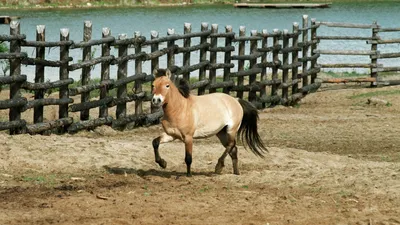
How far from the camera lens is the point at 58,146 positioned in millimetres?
12031

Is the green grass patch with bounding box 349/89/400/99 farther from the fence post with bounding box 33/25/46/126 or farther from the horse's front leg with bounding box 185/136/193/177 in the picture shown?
the horse's front leg with bounding box 185/136/193/177

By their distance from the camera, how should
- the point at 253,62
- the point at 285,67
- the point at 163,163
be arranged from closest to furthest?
the point at 163,163
the point at 253,62
the point at 285,67

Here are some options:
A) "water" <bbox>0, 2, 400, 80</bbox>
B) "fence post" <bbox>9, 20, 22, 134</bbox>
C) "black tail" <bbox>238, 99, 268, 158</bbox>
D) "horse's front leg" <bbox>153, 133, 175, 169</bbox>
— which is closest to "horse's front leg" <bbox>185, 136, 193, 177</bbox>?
"horse's front leg" <bbox>153, 133, 175, 169</bbox>

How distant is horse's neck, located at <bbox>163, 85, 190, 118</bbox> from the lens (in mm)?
Answer: 10820

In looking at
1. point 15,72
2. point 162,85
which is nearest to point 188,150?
point 162,85

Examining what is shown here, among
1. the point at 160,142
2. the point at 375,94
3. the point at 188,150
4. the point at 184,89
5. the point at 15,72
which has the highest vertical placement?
the point at 184,89

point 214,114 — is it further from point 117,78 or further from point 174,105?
point 117,78

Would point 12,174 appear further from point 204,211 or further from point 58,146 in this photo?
point 204,211

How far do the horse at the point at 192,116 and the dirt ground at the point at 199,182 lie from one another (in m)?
0.43

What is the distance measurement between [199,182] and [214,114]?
932 mm

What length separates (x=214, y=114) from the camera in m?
11.2

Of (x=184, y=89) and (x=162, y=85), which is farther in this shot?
(x=184, y=89)

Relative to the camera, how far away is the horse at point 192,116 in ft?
35.3

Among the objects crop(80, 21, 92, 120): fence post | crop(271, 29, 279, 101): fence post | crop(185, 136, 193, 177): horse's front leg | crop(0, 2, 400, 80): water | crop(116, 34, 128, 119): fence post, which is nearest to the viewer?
crop(185, 136, 193, 177): horse's front leg
